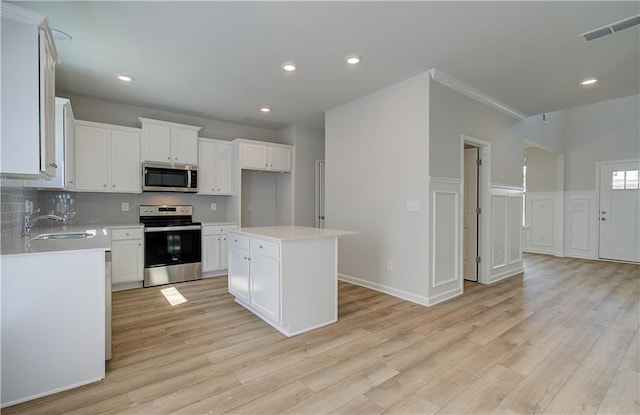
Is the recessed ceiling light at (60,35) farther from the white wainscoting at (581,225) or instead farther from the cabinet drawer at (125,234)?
the white wainscoting at (581,225)

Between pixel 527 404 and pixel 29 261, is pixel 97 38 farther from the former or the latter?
pixel 527 404

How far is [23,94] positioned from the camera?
1811 mm

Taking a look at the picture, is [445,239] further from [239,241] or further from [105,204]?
[105,204]

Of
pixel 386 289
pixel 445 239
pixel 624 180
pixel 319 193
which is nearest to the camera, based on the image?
pixel 445 239

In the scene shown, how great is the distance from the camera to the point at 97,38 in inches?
106

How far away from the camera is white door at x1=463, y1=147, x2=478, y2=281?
4.49 meters

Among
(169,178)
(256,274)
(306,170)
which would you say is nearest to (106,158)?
(169,178)

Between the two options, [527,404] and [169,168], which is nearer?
[527,404]

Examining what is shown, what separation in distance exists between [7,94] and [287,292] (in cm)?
230

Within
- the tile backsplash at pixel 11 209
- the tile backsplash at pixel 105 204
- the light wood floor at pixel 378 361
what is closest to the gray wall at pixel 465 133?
the light wood floor at pixel 378 361

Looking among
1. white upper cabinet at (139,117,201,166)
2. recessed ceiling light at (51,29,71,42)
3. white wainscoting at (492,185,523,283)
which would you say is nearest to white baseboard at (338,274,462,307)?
white wainscoting at (492,185,523,283)

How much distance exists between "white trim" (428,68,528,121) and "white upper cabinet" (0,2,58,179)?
3387 millimetres

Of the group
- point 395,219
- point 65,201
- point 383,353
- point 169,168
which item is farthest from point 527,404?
point 65,201

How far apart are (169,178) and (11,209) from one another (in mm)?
2091
